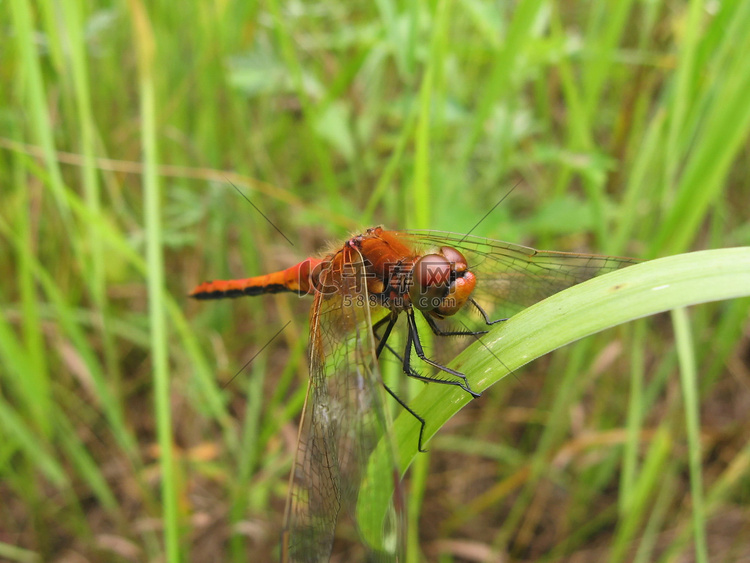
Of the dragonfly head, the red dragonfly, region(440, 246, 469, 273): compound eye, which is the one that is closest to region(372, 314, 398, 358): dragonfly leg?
the red dragonfly

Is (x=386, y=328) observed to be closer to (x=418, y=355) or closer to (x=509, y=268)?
(x=418, y=355)

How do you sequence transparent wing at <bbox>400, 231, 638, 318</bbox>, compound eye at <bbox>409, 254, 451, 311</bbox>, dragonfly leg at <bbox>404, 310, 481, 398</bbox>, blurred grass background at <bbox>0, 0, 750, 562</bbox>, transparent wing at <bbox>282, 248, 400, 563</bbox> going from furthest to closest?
blurred grass background at <bbox>0, 0, 750, 562</bbox> < transparent wing at <bbox>400, 231, 638, 318</bbox> < compound eye at <bbox>409, 254, 451, 311</bbox> < dragonfly leg at <bbox>404, 310, 481, 398</bbox> < transparent wing at <bbox>282, 248, 400, 563</bbox>

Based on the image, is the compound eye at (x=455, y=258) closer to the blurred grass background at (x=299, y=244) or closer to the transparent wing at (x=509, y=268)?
the transparent wing at (x=509, y=268)

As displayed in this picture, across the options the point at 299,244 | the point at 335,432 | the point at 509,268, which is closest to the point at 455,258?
the point at 509,268

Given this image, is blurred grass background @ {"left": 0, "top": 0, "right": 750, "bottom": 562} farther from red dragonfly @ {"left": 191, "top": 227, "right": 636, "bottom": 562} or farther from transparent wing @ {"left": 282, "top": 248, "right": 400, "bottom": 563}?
transparent wing @ {"left": 282, "top": 248, "right": 400, "bottom": 563}

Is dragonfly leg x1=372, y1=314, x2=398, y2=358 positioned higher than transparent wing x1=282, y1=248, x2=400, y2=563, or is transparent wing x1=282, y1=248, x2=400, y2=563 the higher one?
dragonfly leg x1=372, y1=314, x2=398, y2=358

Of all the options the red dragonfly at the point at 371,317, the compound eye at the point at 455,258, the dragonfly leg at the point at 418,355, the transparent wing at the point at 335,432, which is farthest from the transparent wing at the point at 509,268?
the transparent wing at the point at 335,432
